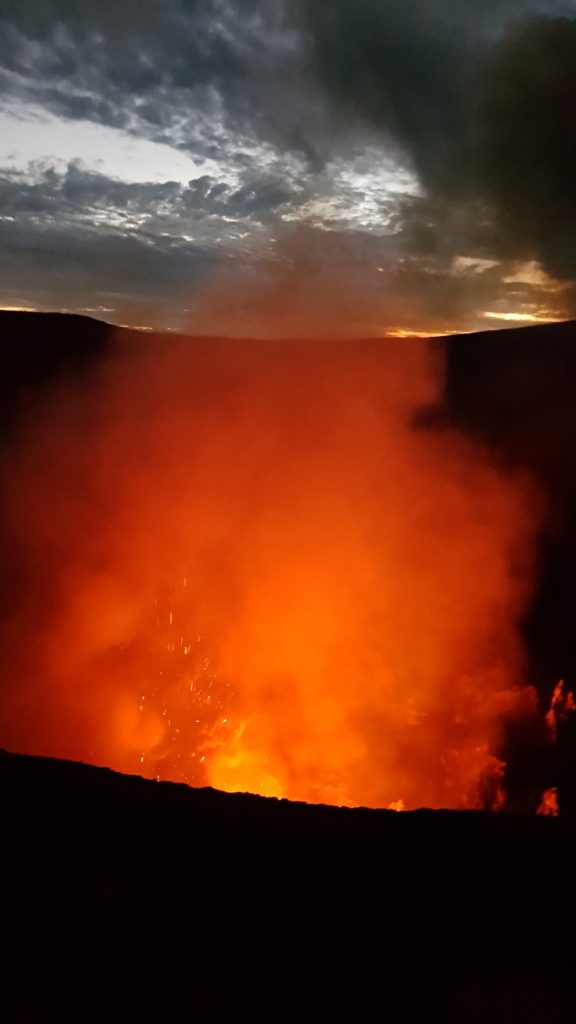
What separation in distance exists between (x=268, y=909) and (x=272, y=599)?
7967mm

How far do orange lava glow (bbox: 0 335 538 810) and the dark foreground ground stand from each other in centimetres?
597

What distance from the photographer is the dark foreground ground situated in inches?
117

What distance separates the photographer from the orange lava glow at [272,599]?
33.1 ft

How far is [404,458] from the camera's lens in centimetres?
1255

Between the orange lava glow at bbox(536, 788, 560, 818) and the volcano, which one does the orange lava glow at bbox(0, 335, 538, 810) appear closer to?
the volcano

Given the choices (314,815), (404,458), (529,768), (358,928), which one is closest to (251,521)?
(404,458)

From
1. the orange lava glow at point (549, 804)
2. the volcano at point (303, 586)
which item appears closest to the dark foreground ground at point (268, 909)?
the orange lava glow at point (549, 804)

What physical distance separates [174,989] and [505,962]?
1.36 metres

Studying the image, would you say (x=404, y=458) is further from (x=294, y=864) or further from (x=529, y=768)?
(x=294, y=864)

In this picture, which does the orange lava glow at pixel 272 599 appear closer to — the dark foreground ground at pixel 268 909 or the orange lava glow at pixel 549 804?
the orange lava glow at pixel 549 804

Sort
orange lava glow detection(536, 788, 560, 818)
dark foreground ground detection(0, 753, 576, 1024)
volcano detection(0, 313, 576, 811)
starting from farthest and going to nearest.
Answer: volcano detection(0, 313, 576, 811), orange lava glow detection(536, 788, 560, 818), dark foreground ground detection(0, 753, 576, 1024)

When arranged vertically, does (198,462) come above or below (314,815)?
above

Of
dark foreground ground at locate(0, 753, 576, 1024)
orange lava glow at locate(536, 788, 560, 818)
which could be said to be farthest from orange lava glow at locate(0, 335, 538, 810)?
dark foreground ground at locate(0, 753, 576, 1024)

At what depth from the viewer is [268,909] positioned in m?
3.45
